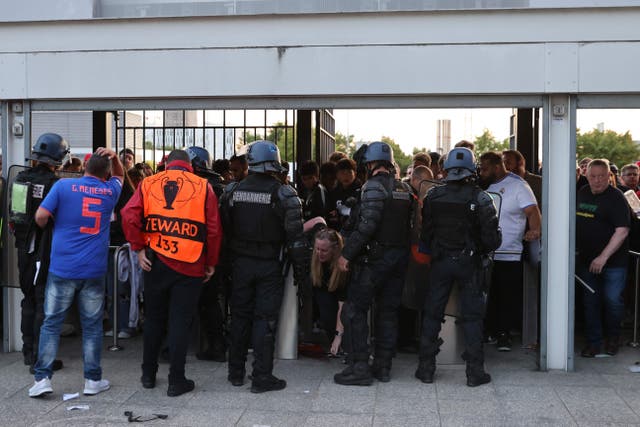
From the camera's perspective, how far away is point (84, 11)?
6961mm

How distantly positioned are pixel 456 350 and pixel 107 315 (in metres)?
4.00

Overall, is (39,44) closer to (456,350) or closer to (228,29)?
(228,29)

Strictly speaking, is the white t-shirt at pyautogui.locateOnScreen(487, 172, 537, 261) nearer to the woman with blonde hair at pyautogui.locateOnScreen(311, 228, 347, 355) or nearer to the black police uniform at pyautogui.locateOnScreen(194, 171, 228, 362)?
the woman with blonde hair at pyautogui.locateOnScreen(311, 228, 347, 355)

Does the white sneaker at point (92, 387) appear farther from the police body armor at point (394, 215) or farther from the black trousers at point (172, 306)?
the police body armor at point (394, 215)

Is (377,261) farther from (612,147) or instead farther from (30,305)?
(612,147)

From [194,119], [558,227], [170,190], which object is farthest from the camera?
[194,119]

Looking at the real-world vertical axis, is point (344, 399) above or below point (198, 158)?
below

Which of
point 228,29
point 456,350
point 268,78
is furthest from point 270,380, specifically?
point 228,29

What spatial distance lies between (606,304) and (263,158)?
3.61 m

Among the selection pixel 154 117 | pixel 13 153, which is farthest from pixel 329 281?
pixel 154 117

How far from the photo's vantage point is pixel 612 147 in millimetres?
58188

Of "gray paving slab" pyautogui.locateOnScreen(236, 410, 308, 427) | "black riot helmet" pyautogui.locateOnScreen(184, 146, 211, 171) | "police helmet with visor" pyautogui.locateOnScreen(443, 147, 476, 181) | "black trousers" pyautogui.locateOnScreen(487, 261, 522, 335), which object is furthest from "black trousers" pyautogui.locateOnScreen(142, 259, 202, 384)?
"black trousers" pyautogui.locateOnScreen(487, 261, 522, 335)

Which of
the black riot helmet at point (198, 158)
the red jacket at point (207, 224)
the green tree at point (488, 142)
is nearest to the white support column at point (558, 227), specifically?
the red jacket at point (207, 224)

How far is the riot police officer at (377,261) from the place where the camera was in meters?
6.03
